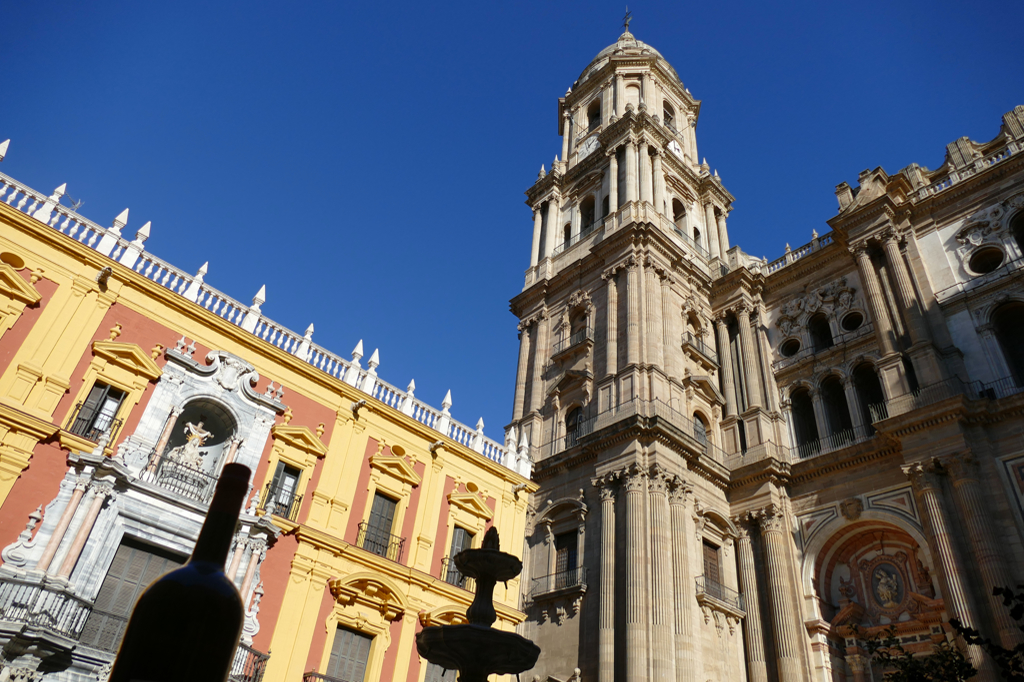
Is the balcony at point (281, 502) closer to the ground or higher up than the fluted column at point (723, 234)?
closer to the ground

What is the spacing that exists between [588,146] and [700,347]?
13173 millimetres

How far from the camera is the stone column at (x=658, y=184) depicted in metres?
28.2

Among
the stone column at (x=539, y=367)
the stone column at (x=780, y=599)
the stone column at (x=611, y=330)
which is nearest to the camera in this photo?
the stone column at (x=780, y=599)

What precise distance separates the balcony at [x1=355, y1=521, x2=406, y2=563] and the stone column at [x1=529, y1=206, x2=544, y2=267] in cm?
1638

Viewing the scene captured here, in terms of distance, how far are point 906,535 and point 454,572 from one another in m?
12.5

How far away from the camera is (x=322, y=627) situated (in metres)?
15.1

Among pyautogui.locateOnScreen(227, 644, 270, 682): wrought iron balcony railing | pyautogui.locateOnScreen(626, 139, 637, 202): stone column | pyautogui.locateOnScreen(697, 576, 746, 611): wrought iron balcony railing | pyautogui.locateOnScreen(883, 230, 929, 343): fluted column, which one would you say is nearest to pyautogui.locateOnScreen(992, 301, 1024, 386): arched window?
pyautogui.locateOnScreen(883, 230, 929, 343): fluted column

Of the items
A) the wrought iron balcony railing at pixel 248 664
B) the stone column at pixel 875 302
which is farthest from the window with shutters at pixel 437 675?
the stone column at pixel 875 302

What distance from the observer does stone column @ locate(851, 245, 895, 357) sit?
20.9m

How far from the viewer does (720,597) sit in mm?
19797

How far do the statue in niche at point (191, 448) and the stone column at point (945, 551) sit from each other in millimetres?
17649

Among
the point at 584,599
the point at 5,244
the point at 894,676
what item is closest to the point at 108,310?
the point at 5,244

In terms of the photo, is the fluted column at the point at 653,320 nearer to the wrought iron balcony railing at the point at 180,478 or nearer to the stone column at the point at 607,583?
the stone column at the point at 607,583

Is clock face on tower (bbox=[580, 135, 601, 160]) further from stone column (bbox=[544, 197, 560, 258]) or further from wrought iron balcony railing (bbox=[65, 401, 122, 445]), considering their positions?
wrought iron balcony railing (bbox=[65, 401, 122, 445])
